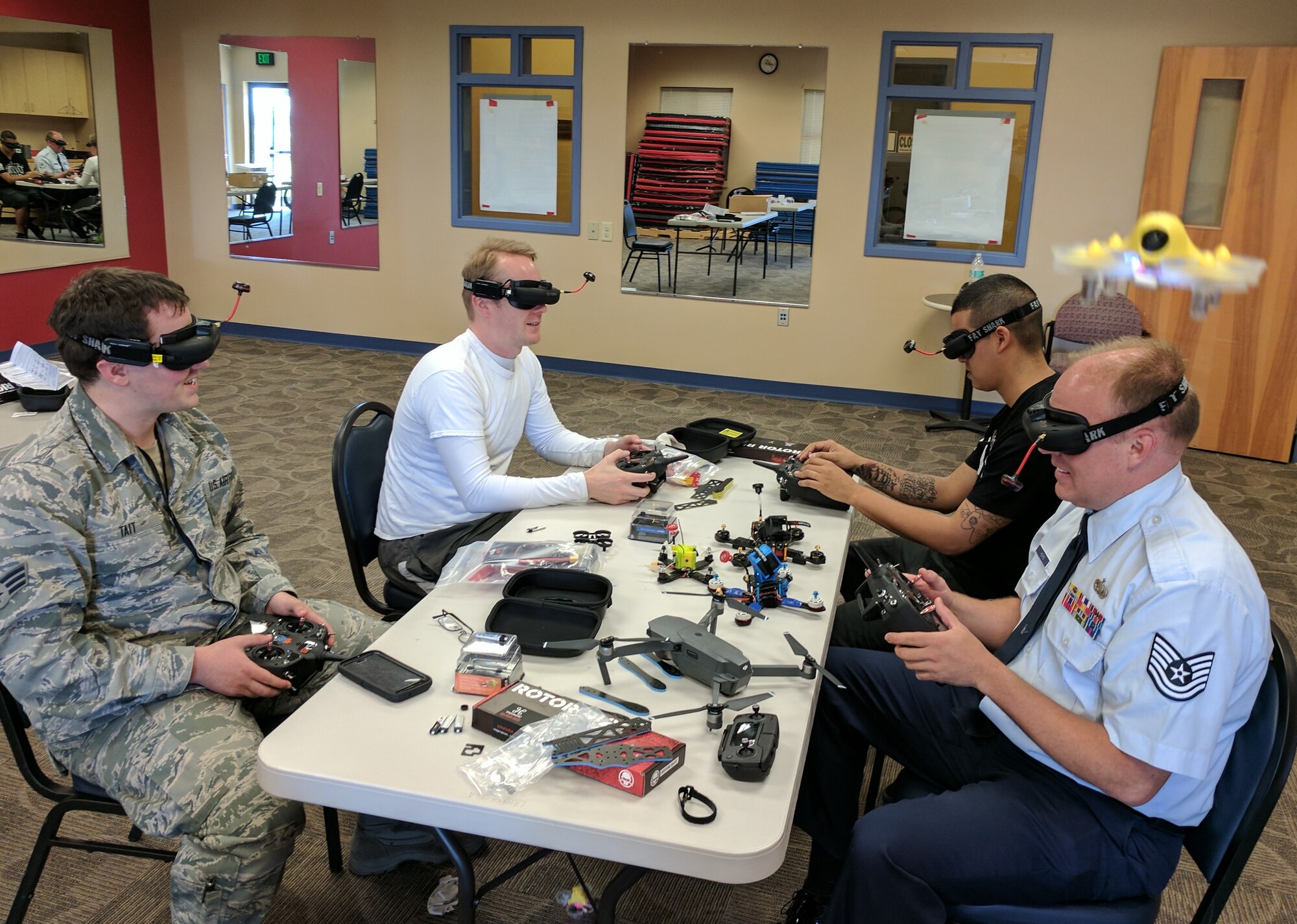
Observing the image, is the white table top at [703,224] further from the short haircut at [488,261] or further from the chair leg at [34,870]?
the chair leg at [34,870]

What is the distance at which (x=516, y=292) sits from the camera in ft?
8.74

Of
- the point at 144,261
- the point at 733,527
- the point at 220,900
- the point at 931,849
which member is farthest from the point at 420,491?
the point at 144,261

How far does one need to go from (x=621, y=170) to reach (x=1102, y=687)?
20.1ft

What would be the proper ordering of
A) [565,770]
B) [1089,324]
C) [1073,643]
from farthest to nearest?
[1089,324], [1073,643], [565,770]

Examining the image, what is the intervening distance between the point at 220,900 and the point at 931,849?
3.96 ft

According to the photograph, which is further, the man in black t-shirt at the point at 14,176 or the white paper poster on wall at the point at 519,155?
the white paper poster on wall at the point at 519,155

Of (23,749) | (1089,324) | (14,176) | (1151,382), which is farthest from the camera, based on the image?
(14,176)

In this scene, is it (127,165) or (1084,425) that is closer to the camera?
(1084,425)

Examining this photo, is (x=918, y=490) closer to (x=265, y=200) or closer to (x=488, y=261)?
(x=488, y=261)

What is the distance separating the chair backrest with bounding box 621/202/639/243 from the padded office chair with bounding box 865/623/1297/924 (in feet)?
19.9

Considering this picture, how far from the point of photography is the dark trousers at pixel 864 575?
8.38 feet

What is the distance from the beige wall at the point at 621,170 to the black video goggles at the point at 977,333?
12.0 ft

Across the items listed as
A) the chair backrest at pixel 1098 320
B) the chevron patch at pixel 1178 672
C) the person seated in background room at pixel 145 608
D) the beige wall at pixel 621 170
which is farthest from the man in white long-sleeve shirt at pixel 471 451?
the beige wall at pixel 621 170

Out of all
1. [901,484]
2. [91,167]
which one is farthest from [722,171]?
[901,484]
